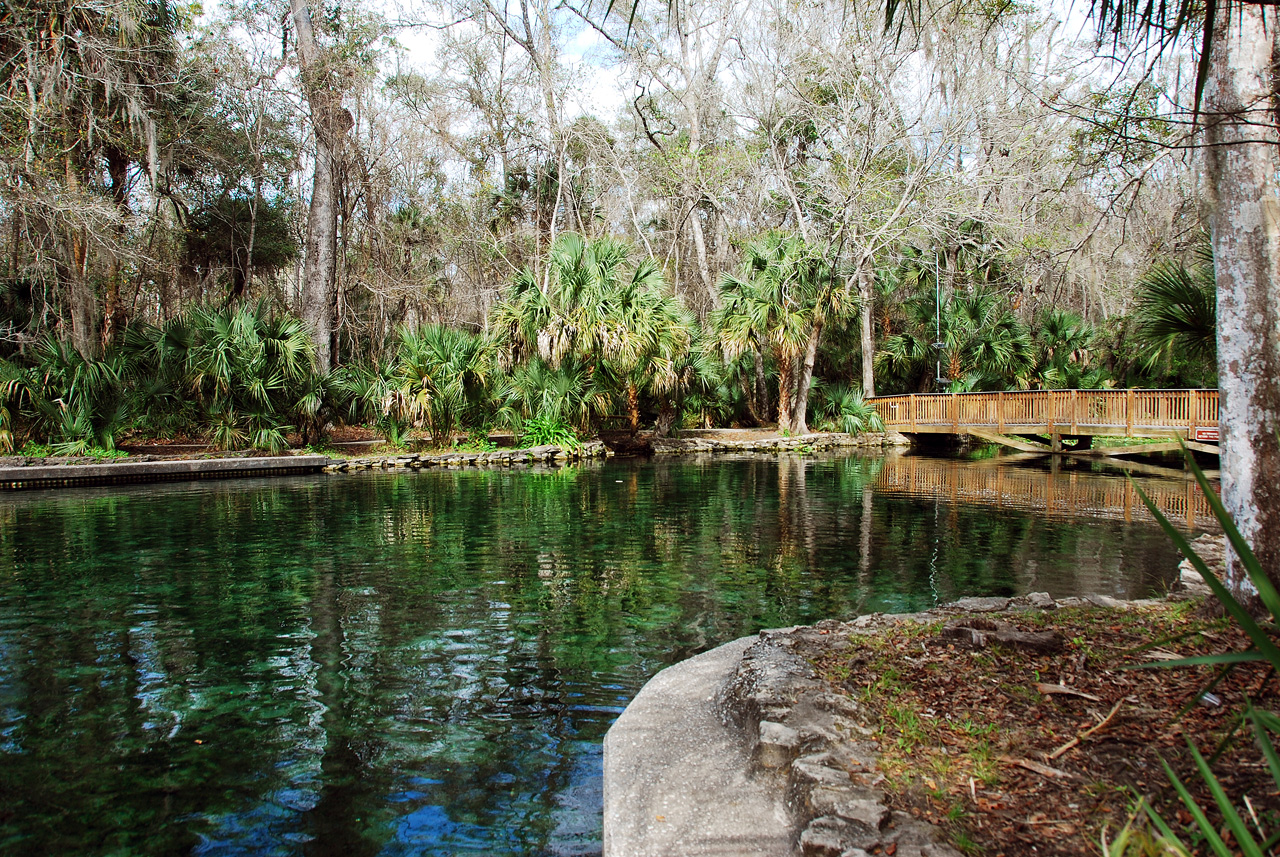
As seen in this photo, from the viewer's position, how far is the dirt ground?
217 cm

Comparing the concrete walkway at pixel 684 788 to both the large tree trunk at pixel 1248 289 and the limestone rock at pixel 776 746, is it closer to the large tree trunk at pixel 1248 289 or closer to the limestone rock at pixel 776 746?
the limestone rock at pixel 776 746

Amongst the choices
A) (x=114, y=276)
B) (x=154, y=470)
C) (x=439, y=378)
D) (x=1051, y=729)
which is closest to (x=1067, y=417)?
(x=439, y=378)

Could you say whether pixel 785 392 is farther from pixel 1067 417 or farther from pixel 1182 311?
pixel 1182 311

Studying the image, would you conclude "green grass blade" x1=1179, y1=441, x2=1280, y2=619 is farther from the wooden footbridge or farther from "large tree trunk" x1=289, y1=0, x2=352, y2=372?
"large tree trunk" x1=289, y1=0, x2=352, y2=372

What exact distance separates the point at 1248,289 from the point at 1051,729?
98.9 inches

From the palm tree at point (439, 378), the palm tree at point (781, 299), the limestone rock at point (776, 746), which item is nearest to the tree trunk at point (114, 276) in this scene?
the palm tree at point (439, 378)

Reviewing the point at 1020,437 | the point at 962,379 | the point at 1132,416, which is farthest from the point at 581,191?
the point at 1132,416

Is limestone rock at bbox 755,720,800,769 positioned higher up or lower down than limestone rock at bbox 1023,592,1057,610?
lower down

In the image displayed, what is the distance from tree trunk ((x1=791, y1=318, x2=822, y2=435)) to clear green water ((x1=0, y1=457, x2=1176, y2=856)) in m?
11.1

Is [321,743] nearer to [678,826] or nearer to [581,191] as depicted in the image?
[678,826]

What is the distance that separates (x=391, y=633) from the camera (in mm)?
5250

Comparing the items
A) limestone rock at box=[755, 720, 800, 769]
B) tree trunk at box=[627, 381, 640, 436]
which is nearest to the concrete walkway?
limestone rock at box=[755, 720, 800, 769]

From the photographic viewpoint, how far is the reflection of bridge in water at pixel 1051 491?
9.79m

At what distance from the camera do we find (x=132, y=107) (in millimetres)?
16406
